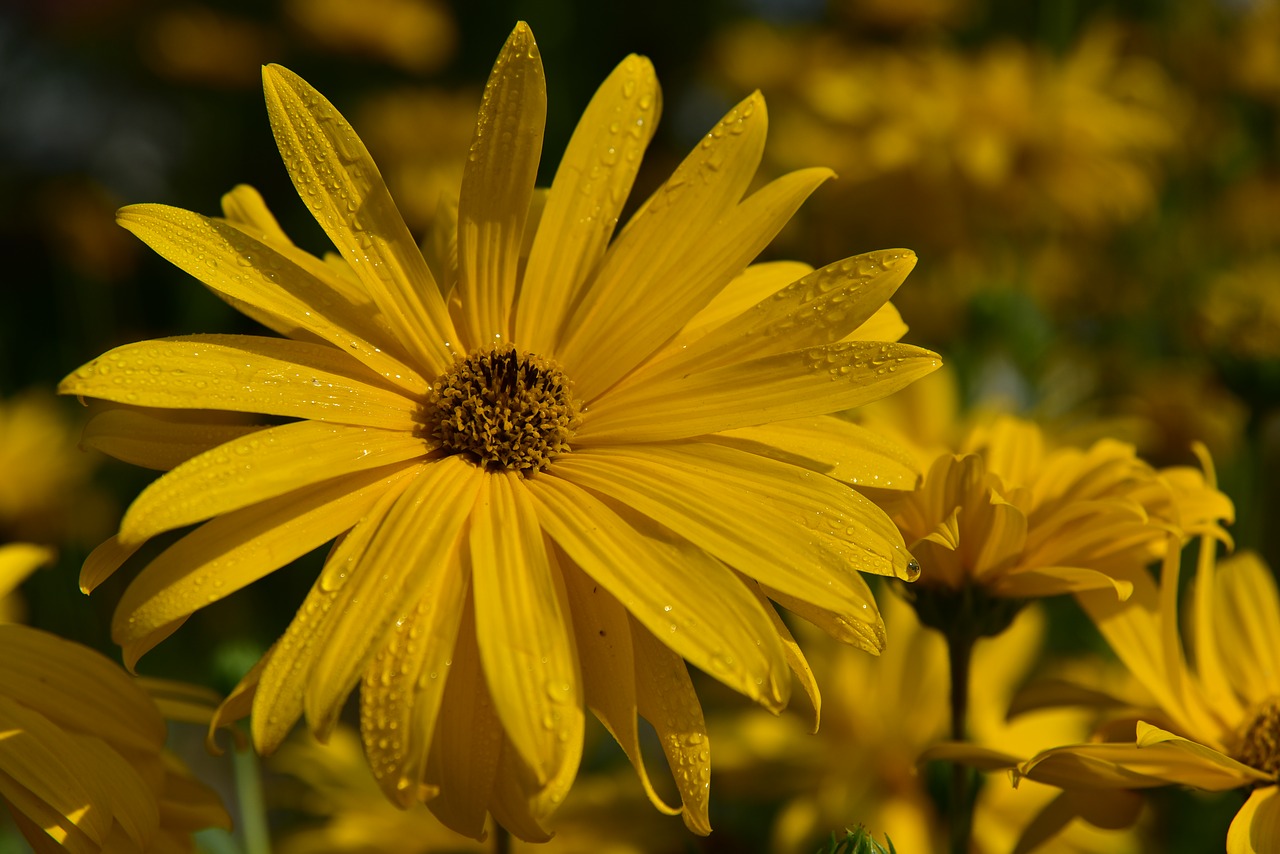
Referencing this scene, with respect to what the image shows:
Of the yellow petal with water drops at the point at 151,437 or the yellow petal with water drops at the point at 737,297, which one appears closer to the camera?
the yellow petal with water drops at the point at 151,437

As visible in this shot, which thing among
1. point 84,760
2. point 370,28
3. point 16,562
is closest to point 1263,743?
point 84,760

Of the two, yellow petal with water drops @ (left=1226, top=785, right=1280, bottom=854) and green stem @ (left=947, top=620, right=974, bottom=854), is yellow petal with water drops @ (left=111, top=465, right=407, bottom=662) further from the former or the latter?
yellow petal with water drops @ (left=1226, top=785, right=1280, bottom=854)

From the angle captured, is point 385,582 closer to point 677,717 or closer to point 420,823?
point 677,717

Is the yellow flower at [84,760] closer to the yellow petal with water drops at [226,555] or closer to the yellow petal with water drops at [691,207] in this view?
the yellow petal with water drops at [226,555]

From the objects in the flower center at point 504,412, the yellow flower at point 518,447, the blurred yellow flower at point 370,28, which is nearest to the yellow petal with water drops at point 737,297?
the yellow flower at point 518,447

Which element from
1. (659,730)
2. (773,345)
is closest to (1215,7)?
(773,345)

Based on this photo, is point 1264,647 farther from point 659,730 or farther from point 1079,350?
point 1079,350

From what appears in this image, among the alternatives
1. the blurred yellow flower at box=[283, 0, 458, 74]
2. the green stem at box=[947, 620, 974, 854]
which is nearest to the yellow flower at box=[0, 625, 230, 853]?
the green stem at box=[947, 620, 974, 854]

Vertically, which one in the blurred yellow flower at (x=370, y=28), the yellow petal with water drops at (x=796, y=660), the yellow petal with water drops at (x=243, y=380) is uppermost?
the blurred yellow flower at (x=370, y=28)
